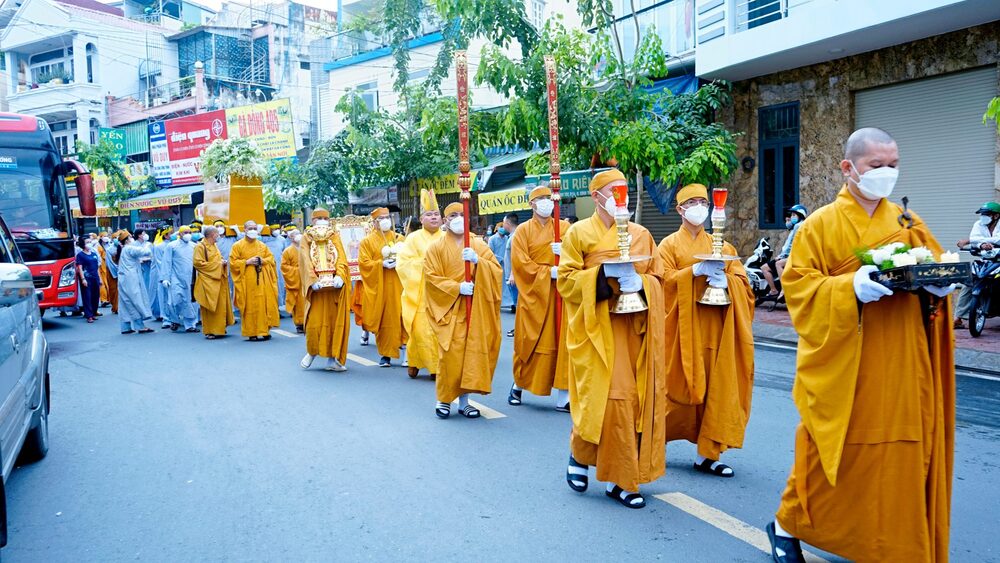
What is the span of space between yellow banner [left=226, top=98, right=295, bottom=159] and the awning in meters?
3.02

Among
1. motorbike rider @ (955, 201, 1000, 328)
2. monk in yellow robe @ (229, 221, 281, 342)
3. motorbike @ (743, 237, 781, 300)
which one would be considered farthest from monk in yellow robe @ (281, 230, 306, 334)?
motorbike rider @ (955, 201, 1000, 328)

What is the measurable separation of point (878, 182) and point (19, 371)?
4573 mm

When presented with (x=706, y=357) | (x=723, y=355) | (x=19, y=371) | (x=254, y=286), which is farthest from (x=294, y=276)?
(x=723, y=355)

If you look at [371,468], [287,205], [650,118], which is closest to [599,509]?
[371,468]

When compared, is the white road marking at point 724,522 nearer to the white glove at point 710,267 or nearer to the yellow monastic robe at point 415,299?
the white glove at point 710,267

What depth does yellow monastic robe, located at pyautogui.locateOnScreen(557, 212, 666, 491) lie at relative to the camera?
14.5 ft

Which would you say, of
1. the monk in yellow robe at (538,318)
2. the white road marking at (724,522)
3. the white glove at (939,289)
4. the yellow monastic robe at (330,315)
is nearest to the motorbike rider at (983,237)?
the monk in yellow robe at (538,318)

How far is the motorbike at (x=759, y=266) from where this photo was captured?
530 inches

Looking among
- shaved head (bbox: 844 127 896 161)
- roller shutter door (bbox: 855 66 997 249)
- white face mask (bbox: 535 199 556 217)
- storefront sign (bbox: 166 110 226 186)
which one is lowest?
white face mask (bbox: 535 199 556 217)

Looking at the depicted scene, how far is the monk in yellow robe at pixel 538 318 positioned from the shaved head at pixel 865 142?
3.51m

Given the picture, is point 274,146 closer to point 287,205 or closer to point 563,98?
point 287,205

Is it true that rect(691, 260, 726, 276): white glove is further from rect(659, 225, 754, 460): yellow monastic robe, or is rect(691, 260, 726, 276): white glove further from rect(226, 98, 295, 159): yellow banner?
rect(226, 98, 295, 159): yellow banner

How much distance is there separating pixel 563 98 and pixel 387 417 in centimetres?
753

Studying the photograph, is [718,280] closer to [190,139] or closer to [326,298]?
[326,298]
